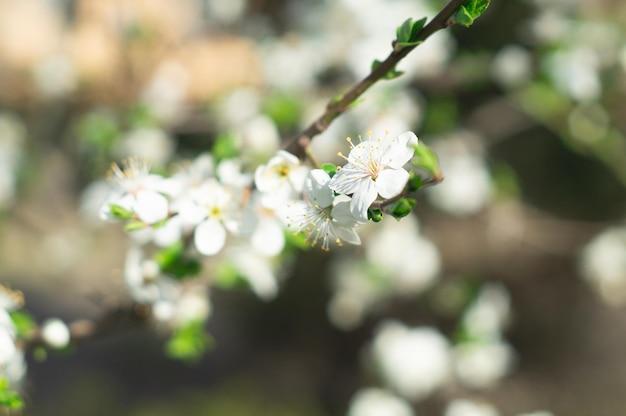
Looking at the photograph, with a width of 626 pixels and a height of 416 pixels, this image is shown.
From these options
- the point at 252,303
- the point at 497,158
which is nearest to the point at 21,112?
the point at 252,303

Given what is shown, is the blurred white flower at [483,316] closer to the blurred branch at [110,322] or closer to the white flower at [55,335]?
the blurred branch at [110,322]

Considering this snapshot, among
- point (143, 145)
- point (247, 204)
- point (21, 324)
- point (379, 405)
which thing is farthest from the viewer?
point (143, 145)

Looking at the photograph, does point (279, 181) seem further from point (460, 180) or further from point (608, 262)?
point (608, 262)

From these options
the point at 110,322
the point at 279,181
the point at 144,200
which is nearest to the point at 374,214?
the point at 279,181

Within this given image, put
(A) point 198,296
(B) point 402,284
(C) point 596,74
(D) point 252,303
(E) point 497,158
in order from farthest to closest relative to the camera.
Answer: (D) point 252,303 < (E) point 497,158 < (B) point 402,284 < (C) point 596,74 < (A) point 198,296

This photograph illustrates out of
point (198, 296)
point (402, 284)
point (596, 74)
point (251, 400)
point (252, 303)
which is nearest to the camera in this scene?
point (198, 296)

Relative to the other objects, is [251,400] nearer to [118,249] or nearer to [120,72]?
[118,249]
